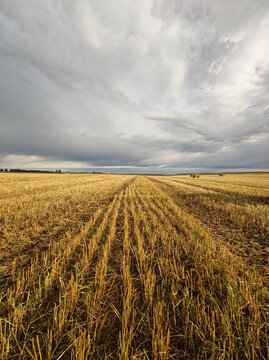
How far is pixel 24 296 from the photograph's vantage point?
2732mm

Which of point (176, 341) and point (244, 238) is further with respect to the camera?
point (244, 238)

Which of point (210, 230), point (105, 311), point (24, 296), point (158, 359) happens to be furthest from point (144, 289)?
point (210, 230)

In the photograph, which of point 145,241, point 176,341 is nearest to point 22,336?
point 176,341

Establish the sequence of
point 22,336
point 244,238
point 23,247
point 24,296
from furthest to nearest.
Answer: point 244,238
point 23,247
point 24,296
point 22,336

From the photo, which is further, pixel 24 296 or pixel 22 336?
pixel 24 296

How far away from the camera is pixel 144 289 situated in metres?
2.81

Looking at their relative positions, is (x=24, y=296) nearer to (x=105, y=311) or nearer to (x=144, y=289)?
(x=105, y=311)

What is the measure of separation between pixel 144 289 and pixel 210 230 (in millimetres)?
4696

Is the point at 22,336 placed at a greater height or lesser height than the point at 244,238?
greater

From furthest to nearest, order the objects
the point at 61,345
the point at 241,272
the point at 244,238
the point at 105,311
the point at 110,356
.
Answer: the point at 244,238
the point at 241,272
the point at 105,311
the point at 61,345
the point at 110,356

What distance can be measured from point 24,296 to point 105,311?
1.69 metres

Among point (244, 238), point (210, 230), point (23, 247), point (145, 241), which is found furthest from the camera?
point (210, 230)

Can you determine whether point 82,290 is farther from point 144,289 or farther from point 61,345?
point 144,289

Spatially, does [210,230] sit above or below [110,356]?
below
